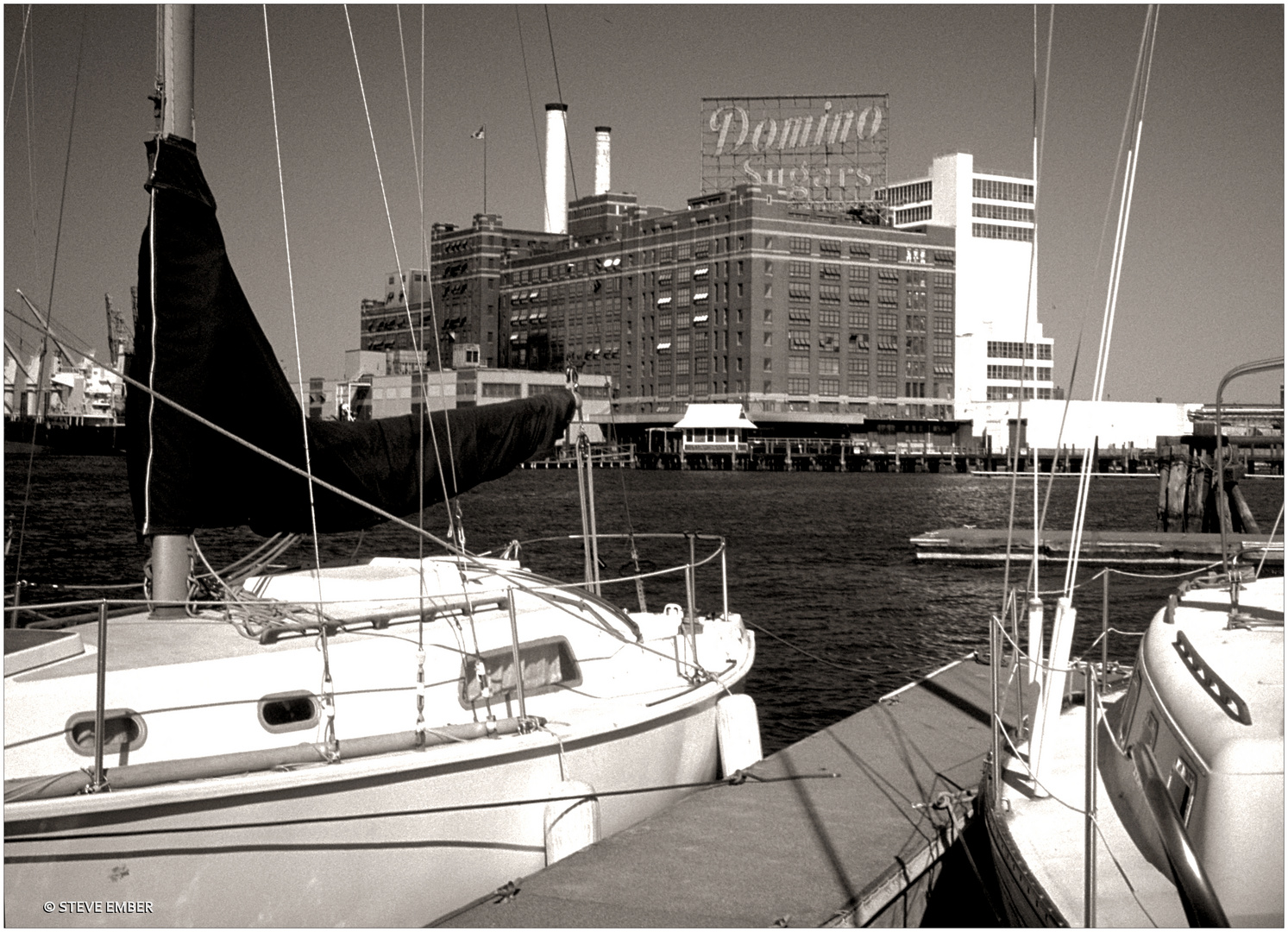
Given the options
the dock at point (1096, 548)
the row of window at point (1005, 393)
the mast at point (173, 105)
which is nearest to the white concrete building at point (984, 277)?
the row of window at point (1005, 393)

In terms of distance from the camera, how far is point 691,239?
13038 centimetres

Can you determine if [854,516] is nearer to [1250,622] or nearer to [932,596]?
[932,596]

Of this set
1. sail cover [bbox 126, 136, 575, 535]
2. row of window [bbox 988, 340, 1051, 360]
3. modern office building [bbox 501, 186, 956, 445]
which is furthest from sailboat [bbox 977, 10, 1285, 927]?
row of window [bbox 988, 340, 1051, 360]

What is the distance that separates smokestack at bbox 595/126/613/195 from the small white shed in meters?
34.9

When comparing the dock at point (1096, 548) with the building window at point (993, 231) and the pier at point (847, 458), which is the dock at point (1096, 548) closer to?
the pier at point (847, 458)

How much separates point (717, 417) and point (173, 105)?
115 meters

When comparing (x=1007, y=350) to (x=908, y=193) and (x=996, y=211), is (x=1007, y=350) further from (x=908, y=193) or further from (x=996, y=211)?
(x=908, y=193)

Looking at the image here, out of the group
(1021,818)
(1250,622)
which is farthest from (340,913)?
(1250,622)

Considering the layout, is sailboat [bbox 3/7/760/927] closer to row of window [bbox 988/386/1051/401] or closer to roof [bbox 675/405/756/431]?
roof [bbox 675/405/756/431]

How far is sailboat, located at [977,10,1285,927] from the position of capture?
5699 mm

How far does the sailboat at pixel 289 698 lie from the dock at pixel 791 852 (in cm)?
58

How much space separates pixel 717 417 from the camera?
124 meters

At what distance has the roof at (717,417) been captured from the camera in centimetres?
12262

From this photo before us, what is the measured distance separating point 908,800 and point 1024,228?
478 ft
